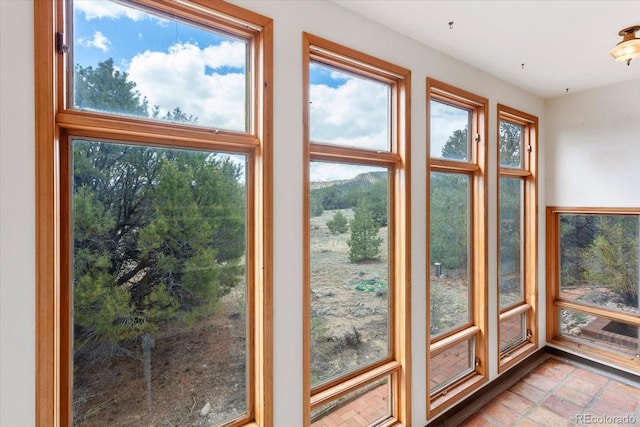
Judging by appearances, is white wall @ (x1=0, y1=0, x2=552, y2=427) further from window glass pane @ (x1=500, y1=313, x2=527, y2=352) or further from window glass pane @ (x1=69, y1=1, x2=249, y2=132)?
window glass pane @ (x1=500, y1=313, x2=527, y2=352)

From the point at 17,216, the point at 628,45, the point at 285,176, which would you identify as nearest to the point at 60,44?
the point at 17,216

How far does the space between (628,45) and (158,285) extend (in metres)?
3.02

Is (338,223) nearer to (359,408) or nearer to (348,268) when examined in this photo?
(348,268)

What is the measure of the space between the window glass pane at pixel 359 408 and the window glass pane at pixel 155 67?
1699 mm

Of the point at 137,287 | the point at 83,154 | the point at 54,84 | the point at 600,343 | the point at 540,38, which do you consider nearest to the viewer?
the point at 54,84

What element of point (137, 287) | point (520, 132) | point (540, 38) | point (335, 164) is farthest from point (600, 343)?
point (137, 287)

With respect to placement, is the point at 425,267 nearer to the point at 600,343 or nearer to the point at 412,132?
the point at 412,132

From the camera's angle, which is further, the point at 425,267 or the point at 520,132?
the point at 520,132

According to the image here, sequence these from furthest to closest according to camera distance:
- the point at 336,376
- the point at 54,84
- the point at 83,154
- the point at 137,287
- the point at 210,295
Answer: the point at 336,376 → the point at 210,295 → the point at 137,287 → the point at 83,154 → the point at 54,84

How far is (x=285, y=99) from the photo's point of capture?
156cm

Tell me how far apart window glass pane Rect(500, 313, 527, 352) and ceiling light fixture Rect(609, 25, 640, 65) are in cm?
227

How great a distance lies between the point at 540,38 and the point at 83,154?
2.78 metres

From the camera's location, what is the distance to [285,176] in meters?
1.56

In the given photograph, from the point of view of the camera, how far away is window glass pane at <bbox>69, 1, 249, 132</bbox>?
1.19 m
